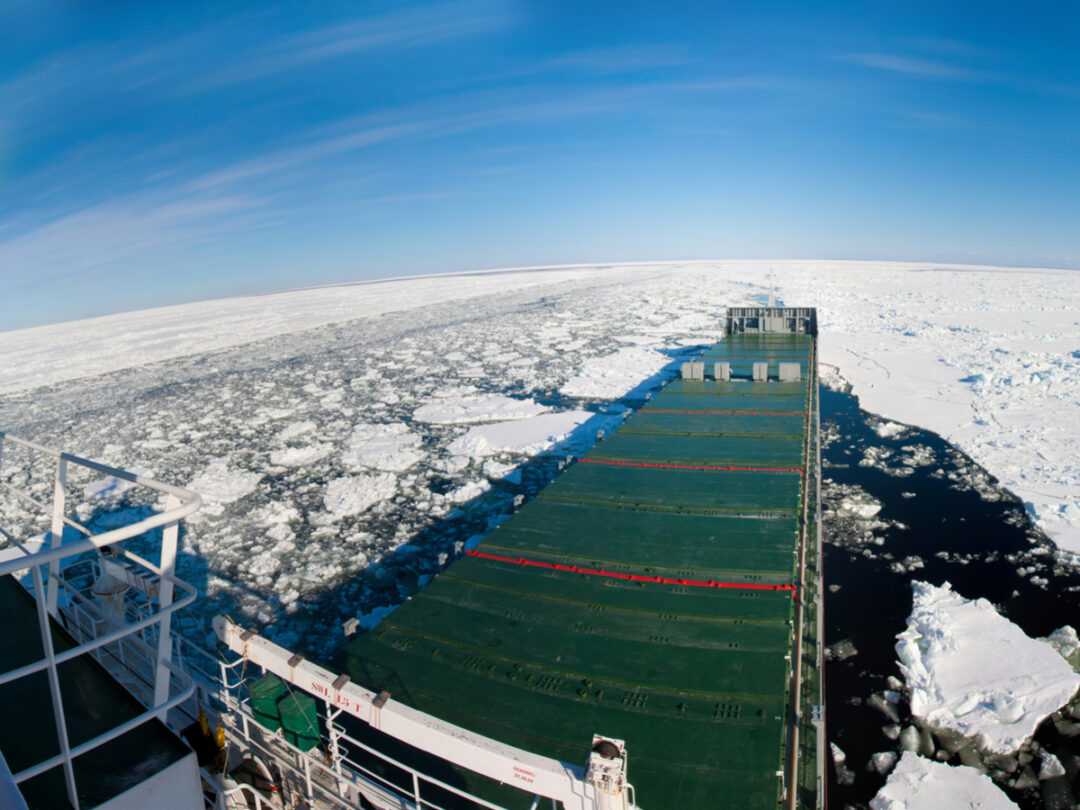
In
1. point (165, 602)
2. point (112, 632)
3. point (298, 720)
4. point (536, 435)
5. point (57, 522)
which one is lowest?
point (536, 435)

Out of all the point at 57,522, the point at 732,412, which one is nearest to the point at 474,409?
the point at 732,412

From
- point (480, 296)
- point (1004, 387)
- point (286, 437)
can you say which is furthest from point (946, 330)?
point (480, 296)

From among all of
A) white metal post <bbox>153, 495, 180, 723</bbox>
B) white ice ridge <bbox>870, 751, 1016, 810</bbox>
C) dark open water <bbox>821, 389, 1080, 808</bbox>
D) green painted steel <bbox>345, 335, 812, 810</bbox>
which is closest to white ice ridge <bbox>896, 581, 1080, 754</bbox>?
dark open water <bbox>821, 389, 1080, 808</bbox>

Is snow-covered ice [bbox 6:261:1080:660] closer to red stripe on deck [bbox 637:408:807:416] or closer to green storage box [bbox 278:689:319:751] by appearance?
red stripe on deck [bbox 637:408:807:416]

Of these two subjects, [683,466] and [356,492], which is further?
[356,492]

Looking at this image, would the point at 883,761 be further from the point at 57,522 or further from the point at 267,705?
the point at 57,522

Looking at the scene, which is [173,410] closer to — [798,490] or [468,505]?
[468,505]
